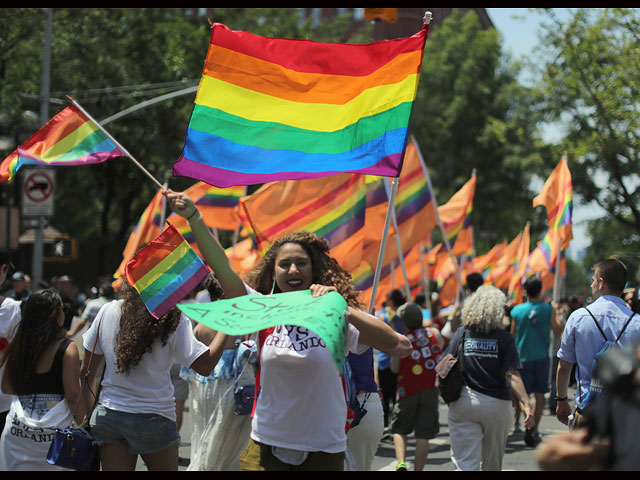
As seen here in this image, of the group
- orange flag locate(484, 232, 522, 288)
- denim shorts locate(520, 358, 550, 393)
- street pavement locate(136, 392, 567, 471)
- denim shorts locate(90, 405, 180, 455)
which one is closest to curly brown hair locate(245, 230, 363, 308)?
denim shorts locate(90, 405, 180, 455)

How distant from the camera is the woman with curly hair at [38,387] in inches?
182

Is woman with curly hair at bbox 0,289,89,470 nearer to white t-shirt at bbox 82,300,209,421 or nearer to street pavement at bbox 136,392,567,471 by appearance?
white t-shirt at bbox 82,300,209,421

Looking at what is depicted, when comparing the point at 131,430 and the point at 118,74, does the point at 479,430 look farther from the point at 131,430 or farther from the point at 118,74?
the point at 118,74

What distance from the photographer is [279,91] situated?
5.46m

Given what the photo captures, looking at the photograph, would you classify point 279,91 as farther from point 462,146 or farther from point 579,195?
point 462,146

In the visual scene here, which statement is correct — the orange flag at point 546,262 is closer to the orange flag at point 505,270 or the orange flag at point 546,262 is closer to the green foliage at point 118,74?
the orange flag at point 505,270

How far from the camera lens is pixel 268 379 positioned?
3.84 meters

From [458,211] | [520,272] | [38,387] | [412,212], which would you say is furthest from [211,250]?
[520,272]

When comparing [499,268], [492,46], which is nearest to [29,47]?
[499,268]

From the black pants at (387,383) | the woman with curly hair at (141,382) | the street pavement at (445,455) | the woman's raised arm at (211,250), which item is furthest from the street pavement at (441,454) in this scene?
the woman's raised arm at (211,250)

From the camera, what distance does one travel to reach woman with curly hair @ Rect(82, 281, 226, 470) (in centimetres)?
468

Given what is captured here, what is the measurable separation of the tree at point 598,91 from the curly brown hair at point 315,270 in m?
15.8

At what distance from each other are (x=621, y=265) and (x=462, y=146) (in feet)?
118

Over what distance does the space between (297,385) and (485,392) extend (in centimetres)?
319
